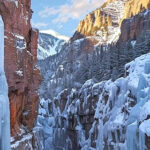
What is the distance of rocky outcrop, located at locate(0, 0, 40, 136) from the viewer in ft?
57.8

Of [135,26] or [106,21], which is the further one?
[106,21]

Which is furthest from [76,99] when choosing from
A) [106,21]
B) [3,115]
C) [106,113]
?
[106,21]

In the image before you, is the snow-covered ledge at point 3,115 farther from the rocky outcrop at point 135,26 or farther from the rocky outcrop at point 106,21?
A: the rocky outcrop at point 106,21

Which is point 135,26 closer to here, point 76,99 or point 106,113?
point 76,99

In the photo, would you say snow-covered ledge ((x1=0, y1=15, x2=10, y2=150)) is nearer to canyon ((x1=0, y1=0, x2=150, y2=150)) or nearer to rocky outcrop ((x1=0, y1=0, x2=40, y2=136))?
canyon ((x1=0, y1=0, x2=150, y2=150))

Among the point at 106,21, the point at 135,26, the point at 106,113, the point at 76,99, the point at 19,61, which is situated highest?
the point at 106,21

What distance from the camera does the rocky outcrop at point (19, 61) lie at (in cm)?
1762

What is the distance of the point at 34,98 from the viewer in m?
23.7

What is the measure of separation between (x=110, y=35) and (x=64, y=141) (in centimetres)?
6739

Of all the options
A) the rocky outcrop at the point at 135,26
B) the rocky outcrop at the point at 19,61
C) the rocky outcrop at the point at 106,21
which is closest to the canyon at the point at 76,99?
the rocky outcrop at the point at 19,61

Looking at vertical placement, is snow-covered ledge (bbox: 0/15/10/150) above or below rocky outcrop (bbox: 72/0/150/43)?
below

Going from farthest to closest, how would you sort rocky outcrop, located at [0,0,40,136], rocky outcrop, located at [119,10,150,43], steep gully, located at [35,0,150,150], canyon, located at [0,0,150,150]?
rocky outcrop, located at [119,10,150,43] < rocky outcrop, located at [0,0,40,136] < canyon, located at [0,0,150,150] < steep gully, located at [35,0,150,150]

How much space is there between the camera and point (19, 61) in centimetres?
1889

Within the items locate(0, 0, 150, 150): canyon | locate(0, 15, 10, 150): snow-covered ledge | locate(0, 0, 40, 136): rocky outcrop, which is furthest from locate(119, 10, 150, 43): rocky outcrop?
locate(0, 15, 10, 150): snow-covered ledge
